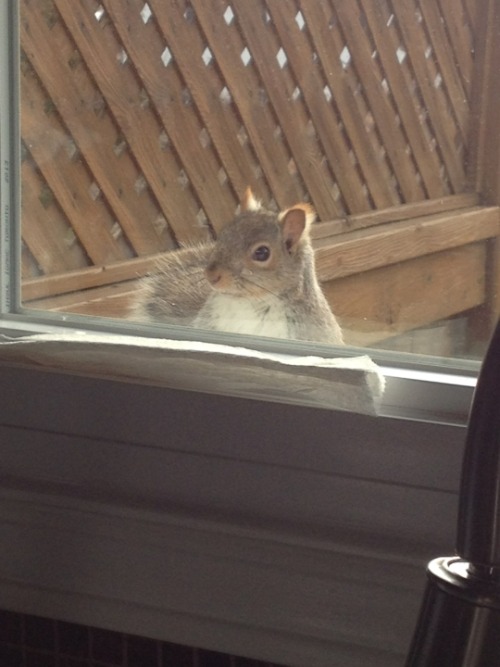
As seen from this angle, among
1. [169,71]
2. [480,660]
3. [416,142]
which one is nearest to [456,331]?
[416,142]

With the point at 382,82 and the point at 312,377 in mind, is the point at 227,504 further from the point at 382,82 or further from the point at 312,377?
the point at 382,82

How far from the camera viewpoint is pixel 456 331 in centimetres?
75

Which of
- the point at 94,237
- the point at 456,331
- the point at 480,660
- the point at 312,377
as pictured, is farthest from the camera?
the point at 94,237

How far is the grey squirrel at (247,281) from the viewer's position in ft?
2.66

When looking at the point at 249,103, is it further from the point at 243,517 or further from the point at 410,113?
the point at 243,517

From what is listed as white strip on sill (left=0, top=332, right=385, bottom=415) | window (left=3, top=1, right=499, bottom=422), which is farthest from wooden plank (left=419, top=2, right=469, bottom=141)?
white strip on sill (left=0, top=332, right=385, bottom=415)

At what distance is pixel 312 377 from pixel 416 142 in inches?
9.4

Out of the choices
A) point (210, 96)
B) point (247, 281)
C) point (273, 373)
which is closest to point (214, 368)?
point (273, 373)

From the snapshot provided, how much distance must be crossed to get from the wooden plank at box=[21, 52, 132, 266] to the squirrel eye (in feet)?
0.40

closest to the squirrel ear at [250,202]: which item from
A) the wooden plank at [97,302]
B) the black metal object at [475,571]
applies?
the wooden plank at [97,302]

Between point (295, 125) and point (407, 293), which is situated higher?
point (295, 125)

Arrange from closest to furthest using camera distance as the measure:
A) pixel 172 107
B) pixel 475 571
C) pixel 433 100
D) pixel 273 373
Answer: pixel 475 571 → pixel 273 373 → pixel 433 100 → pixel 172 107

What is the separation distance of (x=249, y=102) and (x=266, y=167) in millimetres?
57

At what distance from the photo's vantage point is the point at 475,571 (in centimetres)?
32
